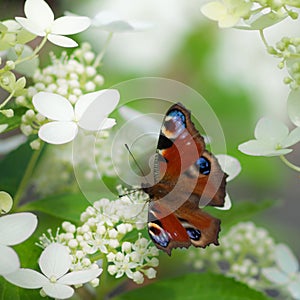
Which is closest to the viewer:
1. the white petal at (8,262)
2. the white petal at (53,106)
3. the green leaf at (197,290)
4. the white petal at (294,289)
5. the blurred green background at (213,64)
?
→ the white petal at (8,262)

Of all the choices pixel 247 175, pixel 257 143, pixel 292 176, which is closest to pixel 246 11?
pixel 257 143

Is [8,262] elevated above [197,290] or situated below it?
above

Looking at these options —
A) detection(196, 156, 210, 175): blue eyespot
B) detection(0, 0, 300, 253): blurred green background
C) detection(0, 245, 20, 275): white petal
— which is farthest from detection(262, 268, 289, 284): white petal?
detection(0, 0, 300, 253): blurred green background

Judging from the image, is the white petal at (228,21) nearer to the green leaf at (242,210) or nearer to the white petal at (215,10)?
the white petal at (215,10)

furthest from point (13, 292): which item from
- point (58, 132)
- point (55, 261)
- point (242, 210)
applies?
point (242, 210)

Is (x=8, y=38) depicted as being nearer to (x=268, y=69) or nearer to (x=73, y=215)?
(x=73, y=215)

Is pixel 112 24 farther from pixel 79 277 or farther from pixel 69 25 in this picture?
pixel 79 277

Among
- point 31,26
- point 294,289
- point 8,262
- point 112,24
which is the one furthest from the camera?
point 294,289

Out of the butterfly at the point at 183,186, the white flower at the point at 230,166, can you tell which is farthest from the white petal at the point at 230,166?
the butterfly at the point at 183,186
